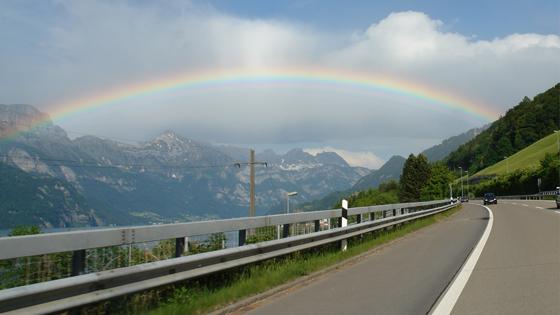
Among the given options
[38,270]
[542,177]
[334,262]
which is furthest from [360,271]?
[542,177]

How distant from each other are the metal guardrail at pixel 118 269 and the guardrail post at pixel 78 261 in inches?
6.6

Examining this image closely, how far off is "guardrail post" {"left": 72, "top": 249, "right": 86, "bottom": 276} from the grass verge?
3.14ft

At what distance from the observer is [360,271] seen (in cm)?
1166

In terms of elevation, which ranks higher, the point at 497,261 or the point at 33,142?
the point at 33,142

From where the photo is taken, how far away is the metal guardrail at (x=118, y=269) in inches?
210

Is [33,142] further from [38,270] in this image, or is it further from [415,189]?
[38,270]

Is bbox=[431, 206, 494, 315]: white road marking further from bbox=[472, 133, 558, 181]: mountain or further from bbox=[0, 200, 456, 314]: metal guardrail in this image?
bbox=[472, 133, 558, 181]: mountain

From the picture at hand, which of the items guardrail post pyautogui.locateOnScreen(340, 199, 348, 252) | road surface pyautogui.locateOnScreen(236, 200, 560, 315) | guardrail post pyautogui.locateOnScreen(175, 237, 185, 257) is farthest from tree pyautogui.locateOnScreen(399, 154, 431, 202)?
guardrail post pyautogui.locateOnScreen(175, 237, 185, 257)

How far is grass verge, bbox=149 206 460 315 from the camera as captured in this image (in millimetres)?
7676

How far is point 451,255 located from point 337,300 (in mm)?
6434

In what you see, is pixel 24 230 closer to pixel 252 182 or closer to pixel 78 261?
pixel 78 261

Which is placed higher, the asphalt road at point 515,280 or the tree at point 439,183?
the tree at point 439,183

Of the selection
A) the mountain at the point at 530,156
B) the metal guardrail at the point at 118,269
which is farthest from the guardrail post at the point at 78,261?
the mountain at the point at 530,156

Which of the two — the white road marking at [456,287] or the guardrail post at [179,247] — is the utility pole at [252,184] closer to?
the white road marking at [456,287]
